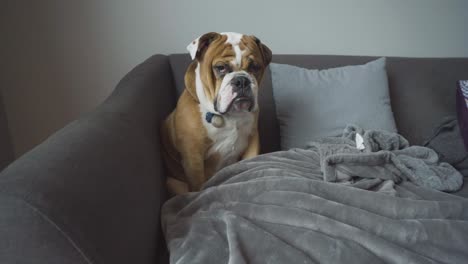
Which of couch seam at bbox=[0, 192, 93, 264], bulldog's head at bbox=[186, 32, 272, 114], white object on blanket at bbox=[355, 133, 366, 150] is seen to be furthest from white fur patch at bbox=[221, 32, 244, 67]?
couch seam at bbox=[0, 192, 93, 264]

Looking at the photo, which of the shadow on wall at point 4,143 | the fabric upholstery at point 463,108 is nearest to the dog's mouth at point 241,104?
the fabric upholstery at point 463,108

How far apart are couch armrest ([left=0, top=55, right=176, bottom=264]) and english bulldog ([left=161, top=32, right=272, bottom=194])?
128mm

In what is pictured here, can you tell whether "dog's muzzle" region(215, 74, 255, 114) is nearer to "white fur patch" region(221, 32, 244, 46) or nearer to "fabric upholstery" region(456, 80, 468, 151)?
"white fur patch" region(221, 32, 244, 46)

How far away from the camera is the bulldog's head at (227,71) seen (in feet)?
3.20

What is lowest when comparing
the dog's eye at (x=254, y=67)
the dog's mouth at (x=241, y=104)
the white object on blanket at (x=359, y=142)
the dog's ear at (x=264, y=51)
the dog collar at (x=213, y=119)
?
the white object on blanket at (x=359, y=142)

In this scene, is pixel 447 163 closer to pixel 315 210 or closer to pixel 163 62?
pixel 315 210

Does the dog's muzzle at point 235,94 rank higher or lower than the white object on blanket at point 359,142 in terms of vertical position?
higher

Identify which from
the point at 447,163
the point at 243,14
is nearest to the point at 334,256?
the point at 447,163

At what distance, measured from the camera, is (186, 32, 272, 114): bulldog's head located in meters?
0.97

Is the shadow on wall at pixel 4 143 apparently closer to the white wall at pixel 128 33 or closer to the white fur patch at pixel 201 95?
the white wall at pixel 128 33

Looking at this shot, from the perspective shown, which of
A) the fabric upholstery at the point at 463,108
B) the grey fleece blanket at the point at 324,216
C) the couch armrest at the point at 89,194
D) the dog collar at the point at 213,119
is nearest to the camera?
the couch armrest at the point at 89,194

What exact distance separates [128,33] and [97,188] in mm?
1102

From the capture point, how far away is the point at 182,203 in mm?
934

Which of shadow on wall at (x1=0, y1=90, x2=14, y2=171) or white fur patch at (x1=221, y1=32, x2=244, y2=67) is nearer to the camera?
white fur patch at (x1=221, y1=32, x2=244, y2=67)
